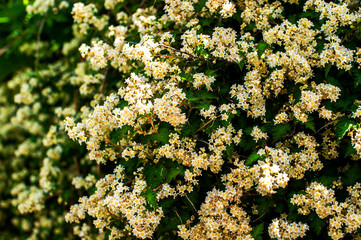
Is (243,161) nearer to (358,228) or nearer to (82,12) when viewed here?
(358,228)

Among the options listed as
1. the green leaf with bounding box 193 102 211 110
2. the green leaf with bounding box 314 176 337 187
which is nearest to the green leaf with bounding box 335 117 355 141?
the green leaf with bounding box 314 176 337 187

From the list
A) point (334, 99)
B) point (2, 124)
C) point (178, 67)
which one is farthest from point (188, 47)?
point (2, 124)

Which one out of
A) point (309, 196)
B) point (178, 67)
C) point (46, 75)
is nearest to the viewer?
point (309, 196)

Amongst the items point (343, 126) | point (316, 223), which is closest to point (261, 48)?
point (343, 126)

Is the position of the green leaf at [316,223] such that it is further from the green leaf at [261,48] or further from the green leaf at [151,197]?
the green leaf at [261,48]

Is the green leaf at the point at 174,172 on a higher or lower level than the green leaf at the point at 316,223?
higher

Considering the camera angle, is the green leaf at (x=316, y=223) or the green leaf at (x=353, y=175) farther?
the green leaf at (x=353, y=175)

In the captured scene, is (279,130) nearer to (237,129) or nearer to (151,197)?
(237,129)

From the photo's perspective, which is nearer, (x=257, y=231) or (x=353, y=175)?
(x=257, y=231)

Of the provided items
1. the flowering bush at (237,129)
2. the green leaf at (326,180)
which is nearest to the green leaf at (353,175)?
the flowering bush at (237,129)

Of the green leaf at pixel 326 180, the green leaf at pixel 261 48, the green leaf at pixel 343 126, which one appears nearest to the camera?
the green leaf at pixel 343 126

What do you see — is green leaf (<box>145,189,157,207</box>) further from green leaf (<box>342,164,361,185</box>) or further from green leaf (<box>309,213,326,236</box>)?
green leaf (<box>342,164,361,185</box>)
